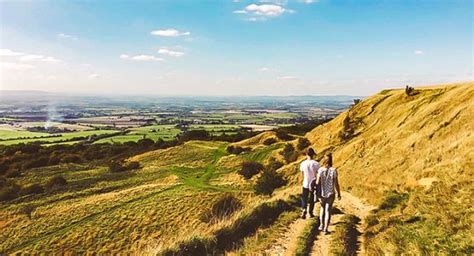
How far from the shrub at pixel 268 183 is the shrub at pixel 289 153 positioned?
5.63m

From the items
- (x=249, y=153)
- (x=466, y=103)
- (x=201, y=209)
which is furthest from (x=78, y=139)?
(x=466, y=103)

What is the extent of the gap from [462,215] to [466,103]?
45.0ft

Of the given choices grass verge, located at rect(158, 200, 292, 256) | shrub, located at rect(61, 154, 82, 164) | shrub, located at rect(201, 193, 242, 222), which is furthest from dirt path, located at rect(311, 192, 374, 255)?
shrub, located at rect(61, 154, 82, 164)

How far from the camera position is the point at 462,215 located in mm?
11039

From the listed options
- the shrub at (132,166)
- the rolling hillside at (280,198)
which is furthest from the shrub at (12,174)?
the shrub at (132,166)

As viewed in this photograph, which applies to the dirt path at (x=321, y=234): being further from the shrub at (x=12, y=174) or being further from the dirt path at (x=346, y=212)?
the shrub at (x=12, y=174)

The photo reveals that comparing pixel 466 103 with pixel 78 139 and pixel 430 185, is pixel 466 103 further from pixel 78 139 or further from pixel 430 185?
pixel 78 139

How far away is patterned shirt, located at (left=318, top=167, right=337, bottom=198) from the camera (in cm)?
1234

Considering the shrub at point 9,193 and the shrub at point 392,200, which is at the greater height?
the shrub at point 392,200

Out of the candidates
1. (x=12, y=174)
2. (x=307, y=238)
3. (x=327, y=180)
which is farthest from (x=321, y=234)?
(x=12, y=174)

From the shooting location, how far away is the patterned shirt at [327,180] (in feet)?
40.5

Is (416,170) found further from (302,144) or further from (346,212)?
(302,144)

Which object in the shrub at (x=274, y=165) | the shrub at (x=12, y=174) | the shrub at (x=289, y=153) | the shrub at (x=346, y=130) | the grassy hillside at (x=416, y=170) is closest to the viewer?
the grassy hillside at (x=416, y=170)

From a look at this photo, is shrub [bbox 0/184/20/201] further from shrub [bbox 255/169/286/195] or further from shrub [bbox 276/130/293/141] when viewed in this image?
shrub [bbox 276/130/293/141]
